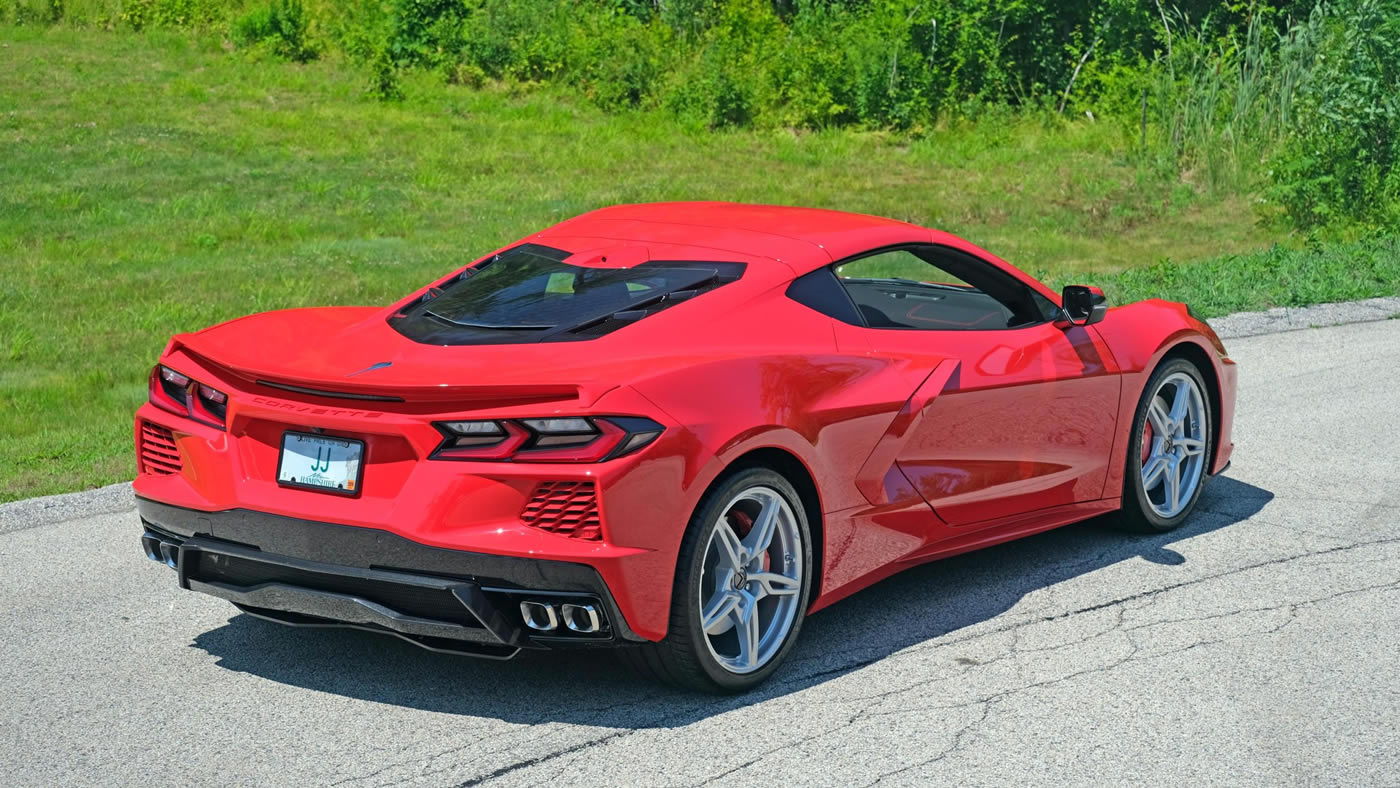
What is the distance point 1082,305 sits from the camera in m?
5.94

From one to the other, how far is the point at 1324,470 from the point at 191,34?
2341 centimetres

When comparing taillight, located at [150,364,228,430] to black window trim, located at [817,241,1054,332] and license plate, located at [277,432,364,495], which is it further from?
black window trim, located at [817,241,1054,332]

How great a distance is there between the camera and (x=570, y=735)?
439cm

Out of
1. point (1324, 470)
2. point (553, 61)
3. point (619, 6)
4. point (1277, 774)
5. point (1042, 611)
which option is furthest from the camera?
point (619, 6)

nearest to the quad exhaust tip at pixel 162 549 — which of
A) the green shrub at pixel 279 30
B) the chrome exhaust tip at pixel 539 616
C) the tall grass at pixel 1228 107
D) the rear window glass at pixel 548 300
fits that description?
the rear window glass at pixel 548 300

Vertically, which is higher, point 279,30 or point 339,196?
point 279,30

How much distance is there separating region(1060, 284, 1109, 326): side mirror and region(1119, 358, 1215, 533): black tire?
496mm

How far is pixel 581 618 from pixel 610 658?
0.78m

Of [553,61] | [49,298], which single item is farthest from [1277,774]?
[553,61]

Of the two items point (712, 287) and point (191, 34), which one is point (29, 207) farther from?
point (712, 287)

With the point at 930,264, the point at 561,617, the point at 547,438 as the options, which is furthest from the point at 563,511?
the point at 930,264

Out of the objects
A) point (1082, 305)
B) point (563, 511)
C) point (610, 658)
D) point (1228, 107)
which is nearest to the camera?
point (563, 511)

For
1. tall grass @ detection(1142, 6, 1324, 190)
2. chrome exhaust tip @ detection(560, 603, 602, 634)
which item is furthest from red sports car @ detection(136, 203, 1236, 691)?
tall grass @ detection(1142, 6, 1324, 190)

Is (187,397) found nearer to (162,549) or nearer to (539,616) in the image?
(162,549)
